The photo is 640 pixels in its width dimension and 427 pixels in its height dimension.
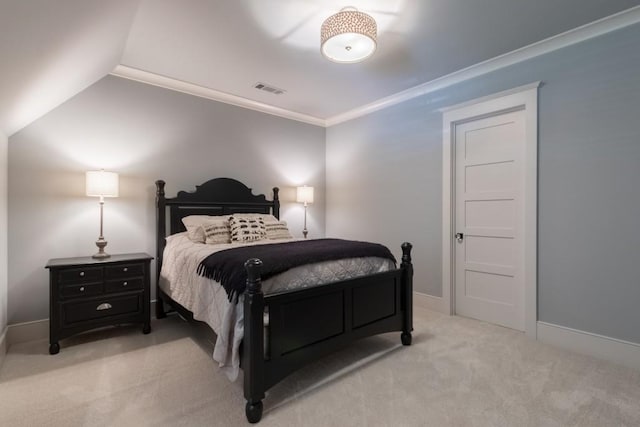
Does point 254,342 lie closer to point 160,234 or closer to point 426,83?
point 160,234

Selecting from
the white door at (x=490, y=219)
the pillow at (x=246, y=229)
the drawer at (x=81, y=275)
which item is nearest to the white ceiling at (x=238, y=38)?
the white door at (x=490, y=219)

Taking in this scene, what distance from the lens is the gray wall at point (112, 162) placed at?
276 cm

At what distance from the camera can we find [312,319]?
6.77 feet

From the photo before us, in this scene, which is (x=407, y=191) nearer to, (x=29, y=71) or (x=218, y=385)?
(x=218, y=385)

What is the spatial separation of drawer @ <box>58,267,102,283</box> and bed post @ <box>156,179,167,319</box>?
0.73 m

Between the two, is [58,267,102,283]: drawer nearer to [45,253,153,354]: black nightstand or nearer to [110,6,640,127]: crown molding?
[45,253,153,354]: black nightstand

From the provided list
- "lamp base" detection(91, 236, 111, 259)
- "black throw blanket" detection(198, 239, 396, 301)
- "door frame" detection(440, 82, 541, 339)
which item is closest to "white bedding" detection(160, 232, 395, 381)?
"black throw blanket" detection(198, 239, 396, 301)

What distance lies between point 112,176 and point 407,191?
3.24 meters

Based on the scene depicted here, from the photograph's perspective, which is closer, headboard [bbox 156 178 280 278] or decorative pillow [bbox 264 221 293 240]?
headboard [bbox 156 178 280 278]

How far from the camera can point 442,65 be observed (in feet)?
10.4

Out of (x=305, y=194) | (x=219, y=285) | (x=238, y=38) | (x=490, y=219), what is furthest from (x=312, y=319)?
(x=305, y=194)

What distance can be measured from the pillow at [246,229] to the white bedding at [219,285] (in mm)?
421

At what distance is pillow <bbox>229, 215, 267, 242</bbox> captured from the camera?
3.25 metres

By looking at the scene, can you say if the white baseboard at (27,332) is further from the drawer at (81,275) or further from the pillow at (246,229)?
the pillow at (246,229)
